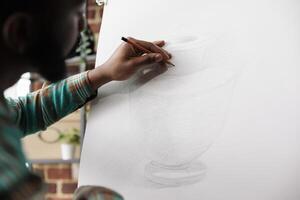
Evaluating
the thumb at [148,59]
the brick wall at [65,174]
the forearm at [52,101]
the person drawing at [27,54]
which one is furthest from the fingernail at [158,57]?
the brick wall at [65,174]

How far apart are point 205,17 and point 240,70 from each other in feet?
0.33

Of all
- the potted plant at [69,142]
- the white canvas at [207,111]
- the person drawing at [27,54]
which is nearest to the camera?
the person drawing at [27,54]

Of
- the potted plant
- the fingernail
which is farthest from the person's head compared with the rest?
the potted plant

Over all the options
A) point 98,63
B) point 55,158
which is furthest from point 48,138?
point 98,63

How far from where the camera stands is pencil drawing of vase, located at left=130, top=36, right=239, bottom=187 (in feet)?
1.96

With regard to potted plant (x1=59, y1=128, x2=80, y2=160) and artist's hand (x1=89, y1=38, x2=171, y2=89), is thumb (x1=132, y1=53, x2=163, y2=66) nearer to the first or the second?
artist's hand (x1=89, y1=38, x2=171, y2=89)

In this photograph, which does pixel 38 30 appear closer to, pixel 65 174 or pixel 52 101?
pixel 52 101

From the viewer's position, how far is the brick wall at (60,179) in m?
1.56

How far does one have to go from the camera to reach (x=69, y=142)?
1521mm

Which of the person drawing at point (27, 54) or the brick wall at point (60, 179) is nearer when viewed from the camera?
the person drawing at point (27, 54)

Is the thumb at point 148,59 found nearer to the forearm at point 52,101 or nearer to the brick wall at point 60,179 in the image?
the forearm at point 52,101

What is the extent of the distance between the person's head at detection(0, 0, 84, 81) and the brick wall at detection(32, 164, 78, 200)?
4.02ft

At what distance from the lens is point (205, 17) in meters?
0.64

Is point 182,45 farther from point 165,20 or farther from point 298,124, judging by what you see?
point 298,124
